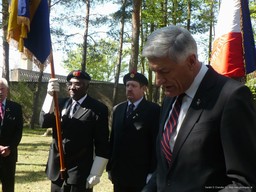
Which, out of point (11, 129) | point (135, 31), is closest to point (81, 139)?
point (11, 129)

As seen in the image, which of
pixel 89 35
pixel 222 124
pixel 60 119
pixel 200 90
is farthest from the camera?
pixel 89 35

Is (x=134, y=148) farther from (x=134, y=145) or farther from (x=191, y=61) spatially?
(x=191, y=61)

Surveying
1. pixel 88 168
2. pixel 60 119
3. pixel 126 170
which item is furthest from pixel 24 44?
pixel 126 170

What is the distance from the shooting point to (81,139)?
13.8 feet

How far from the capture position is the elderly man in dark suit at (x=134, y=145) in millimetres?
4480

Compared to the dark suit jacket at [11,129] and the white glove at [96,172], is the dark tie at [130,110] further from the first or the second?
the dark suit jacket at [11,129]

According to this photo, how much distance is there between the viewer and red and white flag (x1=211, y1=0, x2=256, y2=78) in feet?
12.8

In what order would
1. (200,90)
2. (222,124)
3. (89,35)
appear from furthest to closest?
(89,35) < (200,90) < (222,124)

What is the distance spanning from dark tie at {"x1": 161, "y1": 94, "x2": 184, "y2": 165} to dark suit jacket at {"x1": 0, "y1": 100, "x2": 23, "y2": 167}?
4.01 meters

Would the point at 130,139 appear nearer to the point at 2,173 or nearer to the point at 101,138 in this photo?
the point at 101,138

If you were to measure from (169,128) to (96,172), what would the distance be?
2277 millimetres

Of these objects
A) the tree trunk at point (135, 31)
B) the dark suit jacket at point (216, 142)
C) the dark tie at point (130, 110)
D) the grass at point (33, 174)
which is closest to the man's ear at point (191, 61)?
the dark suit jacket at point (216, 142)

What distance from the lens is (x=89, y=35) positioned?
20734 millimetres

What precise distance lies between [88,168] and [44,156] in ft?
25.2
